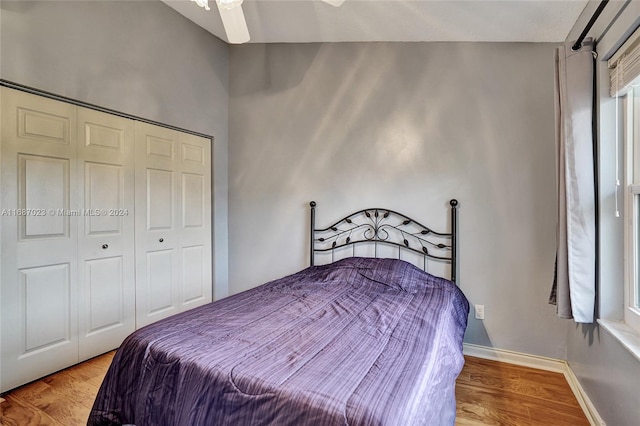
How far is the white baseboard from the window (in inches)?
26.3

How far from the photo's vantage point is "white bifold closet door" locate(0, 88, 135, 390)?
2.03 m

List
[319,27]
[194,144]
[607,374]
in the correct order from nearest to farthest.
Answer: [607,374] < [319,27] < [194,144]

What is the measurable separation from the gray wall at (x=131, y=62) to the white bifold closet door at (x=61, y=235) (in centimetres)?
19

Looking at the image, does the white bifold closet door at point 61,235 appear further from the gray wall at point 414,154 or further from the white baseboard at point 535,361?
the white baseboard at point 535,361

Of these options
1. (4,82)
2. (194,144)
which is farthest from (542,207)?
(4,82)

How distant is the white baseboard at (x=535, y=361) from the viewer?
2.00 metres

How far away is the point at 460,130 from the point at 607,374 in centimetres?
177

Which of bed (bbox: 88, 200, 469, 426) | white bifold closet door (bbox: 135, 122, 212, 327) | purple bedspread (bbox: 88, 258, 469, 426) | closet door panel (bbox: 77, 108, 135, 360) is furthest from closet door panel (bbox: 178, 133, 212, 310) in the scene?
purple bedspread (bbox: 88, 258, 469, 426)

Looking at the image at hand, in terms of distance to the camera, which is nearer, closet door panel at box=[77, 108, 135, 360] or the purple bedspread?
the purple bedspread

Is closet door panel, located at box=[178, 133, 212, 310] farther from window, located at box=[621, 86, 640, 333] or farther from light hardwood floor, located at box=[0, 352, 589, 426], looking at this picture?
window, located at box=[621, 86, 640, 333]

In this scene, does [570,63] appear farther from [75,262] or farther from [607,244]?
[75,262]

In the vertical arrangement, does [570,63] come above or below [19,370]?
above

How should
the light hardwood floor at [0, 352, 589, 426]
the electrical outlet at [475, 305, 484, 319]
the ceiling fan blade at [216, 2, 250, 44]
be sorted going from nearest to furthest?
the ceiling fan blade at [216, 2, 250, 44]
the light hardwood floor at [0, 352, 589, 426]
the electrical outlet at [475, 305, 484, 319]

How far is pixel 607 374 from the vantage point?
1.66 meters
